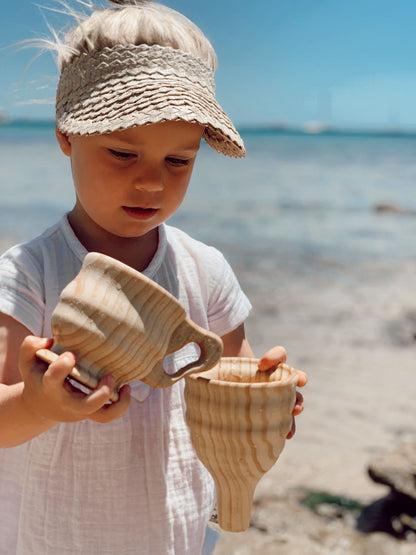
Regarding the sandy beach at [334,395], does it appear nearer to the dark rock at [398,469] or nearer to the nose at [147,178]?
the dark rock at [398,469]

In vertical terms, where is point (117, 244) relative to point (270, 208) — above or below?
below

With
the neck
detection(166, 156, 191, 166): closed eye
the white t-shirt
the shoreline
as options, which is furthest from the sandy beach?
detection(166, 156, 191, 166): closed eye

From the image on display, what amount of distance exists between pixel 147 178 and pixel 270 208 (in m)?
11.8

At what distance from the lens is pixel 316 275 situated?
7719 mm

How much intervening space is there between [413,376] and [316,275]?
3.23 meters

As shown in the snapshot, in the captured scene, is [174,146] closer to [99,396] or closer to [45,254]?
[45,254]

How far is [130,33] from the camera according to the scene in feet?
5.03

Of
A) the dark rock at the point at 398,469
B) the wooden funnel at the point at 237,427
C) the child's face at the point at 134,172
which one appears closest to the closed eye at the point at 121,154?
the child's face at the point at 134,172

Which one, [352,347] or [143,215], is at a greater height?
[143,215]

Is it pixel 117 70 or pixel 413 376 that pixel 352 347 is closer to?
pixel 413 376

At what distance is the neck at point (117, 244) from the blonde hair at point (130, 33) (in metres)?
0.39

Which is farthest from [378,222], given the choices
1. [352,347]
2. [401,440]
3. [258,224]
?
[401,440]

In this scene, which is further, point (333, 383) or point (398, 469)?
point (333, 383)

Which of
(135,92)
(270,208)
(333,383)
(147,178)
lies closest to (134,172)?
(147,178)
